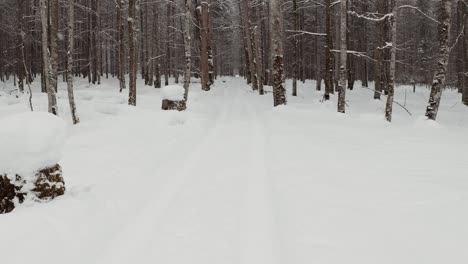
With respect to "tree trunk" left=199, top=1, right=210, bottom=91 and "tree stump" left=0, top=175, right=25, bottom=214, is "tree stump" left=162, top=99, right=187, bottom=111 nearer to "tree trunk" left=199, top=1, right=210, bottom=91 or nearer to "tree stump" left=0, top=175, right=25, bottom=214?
"tree stump" left=0, top=175, right=25, bottom=214

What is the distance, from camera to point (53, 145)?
16.3 ft

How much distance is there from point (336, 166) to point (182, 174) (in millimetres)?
2907

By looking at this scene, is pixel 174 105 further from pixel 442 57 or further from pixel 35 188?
pixel 35 188

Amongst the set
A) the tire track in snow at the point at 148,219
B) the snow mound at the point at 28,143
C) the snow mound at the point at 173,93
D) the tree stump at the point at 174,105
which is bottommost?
the tire track in snow at the point at 148,219

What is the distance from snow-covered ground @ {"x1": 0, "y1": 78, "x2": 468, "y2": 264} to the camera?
12.3 feet

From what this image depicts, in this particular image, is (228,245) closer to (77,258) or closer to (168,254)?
(168,254)

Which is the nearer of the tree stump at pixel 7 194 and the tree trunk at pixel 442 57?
the tree stump at pixel 7 194

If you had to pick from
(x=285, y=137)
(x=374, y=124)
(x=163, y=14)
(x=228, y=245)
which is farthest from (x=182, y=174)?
(x=163, y=14)

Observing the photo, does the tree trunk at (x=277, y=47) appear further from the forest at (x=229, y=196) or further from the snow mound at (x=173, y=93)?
the forest at (x=229, y=196)

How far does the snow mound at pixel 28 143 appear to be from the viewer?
4.61 metres

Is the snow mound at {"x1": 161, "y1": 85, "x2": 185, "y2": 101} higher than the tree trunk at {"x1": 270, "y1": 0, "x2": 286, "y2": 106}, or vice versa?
the tree trunk at {"x1": 270, "y1": 0, "x2": 286, "y2": 106}

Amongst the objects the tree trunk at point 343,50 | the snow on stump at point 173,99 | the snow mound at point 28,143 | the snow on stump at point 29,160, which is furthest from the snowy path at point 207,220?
the tree trunk at point 343,50

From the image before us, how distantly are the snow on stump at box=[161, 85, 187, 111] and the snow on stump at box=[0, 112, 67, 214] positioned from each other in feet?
32.3

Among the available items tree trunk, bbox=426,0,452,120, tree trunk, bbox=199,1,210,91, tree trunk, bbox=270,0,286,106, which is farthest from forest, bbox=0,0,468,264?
tree trunk, bbox=199,1,210,91
